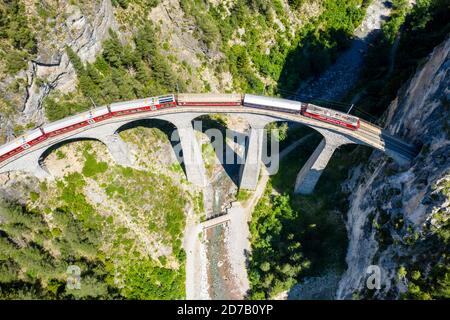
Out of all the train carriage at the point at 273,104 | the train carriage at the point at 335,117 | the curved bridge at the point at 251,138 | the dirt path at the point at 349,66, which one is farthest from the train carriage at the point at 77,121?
the dirt path at the point at 349,66

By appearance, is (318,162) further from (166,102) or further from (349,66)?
(349,66)

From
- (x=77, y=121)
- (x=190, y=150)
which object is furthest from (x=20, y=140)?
(x=190, y=150)

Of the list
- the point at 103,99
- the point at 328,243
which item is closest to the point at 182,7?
the point at 103,99
